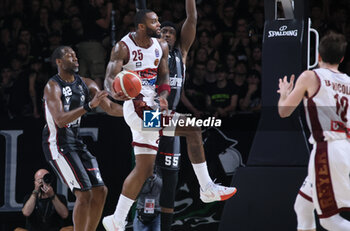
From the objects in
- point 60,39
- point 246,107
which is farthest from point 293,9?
point 60,39

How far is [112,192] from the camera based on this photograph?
25.1 ft

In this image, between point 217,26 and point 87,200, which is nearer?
point 87,200

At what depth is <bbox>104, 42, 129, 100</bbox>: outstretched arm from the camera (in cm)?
575

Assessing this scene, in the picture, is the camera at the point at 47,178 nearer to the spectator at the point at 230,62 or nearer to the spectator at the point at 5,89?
the spectator at the point at 5,89

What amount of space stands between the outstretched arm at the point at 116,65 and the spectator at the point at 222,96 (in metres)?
2.15

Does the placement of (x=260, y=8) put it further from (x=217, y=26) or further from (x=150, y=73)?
(x=150, y=73)

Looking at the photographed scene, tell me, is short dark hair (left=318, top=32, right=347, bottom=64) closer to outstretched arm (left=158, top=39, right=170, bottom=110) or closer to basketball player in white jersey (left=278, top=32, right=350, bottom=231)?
basketball player in white jersey (left=278, top=32, right=350, bottom=231)

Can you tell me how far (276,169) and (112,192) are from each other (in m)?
2.25

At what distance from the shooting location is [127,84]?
222 inches

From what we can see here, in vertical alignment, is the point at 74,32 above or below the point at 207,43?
above

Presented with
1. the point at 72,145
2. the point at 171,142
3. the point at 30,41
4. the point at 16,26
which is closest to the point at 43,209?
the point at 72,145

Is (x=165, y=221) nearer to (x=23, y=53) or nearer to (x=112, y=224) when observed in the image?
(x=112, y=224)

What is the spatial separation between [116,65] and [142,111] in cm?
53

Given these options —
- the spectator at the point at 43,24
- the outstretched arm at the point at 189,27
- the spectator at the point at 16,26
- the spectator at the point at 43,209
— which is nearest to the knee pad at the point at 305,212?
the outstretched arm at the point at 189,27
